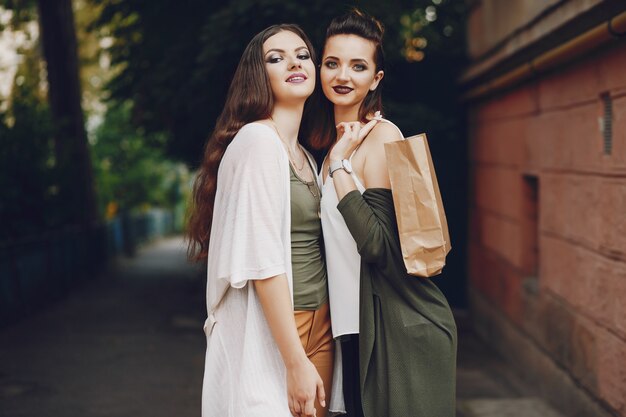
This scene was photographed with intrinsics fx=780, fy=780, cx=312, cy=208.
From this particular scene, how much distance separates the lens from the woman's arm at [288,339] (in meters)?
2.60

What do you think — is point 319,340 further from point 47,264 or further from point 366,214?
point 47,264

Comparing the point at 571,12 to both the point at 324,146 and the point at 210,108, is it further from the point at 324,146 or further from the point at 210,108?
the point at 210,108

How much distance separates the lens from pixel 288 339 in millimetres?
2598

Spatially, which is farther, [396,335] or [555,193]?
[555,193]

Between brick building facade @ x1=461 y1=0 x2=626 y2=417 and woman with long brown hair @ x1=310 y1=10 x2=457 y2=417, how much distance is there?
102 inches

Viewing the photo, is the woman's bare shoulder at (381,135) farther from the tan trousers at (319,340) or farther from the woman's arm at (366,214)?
the tan trousers at (319,340)

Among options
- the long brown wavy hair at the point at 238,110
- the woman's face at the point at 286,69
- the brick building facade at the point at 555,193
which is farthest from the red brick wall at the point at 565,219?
the long brown wavy hair at the point at 238,110

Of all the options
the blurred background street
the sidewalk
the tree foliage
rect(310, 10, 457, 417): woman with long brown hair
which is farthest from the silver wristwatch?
the tree foliage

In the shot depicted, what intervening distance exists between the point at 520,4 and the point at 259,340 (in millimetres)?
6325

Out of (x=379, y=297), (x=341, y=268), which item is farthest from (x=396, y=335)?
(x=341, y=268)

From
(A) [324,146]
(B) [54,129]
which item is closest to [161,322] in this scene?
(B) [54,129]

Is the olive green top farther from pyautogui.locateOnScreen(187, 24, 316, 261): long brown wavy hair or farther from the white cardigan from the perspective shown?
pyautogui.locateOnScreen(187, 24, 316, 261): long brown wavy hair

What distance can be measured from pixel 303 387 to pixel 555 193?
4741mm

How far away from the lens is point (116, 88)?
1127cm
